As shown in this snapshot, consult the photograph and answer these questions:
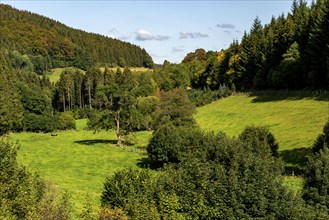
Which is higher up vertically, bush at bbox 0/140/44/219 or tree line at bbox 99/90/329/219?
bush at bbox 0/140/44/219

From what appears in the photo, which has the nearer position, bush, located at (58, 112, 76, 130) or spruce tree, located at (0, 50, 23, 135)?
spruce tree, located at (0, 50, 23, 135)

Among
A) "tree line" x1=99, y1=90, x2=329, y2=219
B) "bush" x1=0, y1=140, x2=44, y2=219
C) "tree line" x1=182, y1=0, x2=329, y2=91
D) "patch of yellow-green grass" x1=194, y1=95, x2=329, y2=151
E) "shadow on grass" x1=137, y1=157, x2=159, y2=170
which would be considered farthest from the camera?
"tree line" x1=182, y1=0, x2=329, y2=91

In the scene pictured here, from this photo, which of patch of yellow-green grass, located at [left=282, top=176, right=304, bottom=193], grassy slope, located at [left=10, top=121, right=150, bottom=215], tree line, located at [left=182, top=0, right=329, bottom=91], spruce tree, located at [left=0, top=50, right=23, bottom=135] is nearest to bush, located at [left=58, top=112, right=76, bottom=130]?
spruce tree, located at [left=0, top=50, right=23, bottom=135]

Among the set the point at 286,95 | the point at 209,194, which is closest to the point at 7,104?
the point at 286,95

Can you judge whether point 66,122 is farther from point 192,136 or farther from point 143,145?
point 192,136

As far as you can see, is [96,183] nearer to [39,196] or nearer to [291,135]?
[39,196]

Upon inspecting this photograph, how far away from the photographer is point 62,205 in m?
22.0

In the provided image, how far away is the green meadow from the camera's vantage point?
Answer: 158 feet

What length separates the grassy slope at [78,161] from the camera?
4419 cm

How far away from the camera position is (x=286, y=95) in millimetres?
90375

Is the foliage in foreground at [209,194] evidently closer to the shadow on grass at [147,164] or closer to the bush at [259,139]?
the bush at [259,139]

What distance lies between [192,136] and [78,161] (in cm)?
1971

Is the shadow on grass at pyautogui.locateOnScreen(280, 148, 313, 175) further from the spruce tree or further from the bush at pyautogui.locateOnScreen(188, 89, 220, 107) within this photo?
the spruce tree

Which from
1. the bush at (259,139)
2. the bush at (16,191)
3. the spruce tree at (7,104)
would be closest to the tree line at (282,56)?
the bush at (259,139)
